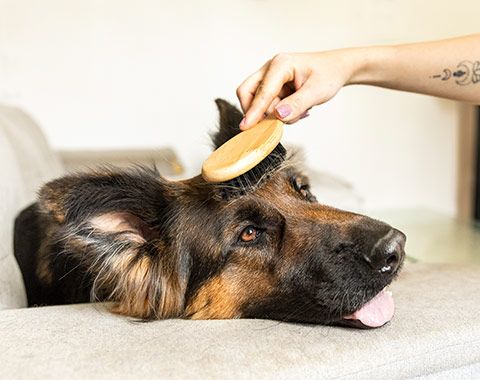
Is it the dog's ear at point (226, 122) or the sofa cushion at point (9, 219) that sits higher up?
the dog's ear at point (226, 122)

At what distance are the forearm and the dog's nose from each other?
0.67 m

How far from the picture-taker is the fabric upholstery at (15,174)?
1522 millimetres

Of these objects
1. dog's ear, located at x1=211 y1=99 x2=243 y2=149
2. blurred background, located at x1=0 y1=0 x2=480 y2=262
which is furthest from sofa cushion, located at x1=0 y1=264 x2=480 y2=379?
blurred background, located at x1=0 y1=0 x2=480 y2=262

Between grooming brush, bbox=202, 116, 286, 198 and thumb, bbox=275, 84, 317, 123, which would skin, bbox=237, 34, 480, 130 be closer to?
thumb, bbox=275, 84, 317, 123

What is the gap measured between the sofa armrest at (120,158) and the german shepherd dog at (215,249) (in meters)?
1.71

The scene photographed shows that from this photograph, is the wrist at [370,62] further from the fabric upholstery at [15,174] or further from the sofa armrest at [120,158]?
the sofa armrest at [120,158]

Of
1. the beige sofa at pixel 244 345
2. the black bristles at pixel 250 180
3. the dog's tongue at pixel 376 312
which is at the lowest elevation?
the dog's tongue at pixel 376 312

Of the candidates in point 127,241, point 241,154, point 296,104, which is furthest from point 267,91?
point 127,241

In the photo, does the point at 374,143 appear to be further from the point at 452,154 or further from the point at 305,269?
the point at 305,269

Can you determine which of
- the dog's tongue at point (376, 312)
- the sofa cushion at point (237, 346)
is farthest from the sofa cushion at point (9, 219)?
the dog's tongue at point (376, 312)

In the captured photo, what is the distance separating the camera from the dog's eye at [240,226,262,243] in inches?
55.4

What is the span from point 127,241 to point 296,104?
22.7 inches

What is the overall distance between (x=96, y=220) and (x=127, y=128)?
2783 mm

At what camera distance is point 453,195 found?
15.9 ft
